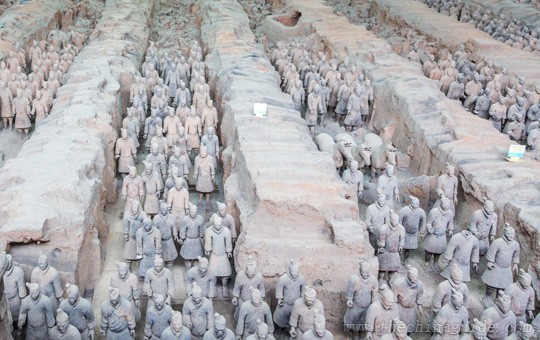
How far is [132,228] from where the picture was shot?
6.20 metres

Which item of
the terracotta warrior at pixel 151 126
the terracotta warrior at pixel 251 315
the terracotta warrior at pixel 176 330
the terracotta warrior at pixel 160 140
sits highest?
the terracotta warrior at pixel 176 330

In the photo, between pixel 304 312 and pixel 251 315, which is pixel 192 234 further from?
pixel 304 312

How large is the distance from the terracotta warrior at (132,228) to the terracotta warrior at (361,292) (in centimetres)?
230

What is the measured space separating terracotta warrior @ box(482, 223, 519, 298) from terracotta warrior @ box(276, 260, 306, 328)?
202cm

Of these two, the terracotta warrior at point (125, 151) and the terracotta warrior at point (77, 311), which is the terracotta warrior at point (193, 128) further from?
the terracotta warrior at point (77, 311)

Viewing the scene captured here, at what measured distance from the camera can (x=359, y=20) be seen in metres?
18.0

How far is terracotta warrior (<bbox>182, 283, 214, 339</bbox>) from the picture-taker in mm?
4969

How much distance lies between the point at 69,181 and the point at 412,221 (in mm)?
3711

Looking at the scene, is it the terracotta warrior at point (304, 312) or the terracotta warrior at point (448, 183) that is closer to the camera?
the terracotta warrior at point (304, 312)

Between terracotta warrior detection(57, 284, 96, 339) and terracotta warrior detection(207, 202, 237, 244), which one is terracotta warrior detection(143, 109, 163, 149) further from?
terracotta warrior detection(57, 284, 96, 339)

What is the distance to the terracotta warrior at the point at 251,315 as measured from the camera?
16.4 ft

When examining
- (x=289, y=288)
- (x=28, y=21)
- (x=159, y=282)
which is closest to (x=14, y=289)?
(x=159, y=282)

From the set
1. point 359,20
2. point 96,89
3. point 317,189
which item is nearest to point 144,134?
point 96,89

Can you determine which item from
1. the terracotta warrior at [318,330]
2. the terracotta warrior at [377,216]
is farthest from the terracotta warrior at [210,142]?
the terracotta warrior at [318,330]
